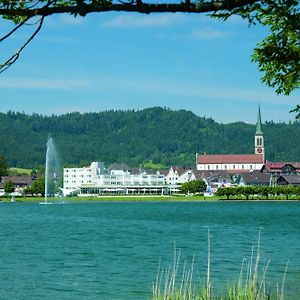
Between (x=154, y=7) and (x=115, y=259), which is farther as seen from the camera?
(x=115, y=259)

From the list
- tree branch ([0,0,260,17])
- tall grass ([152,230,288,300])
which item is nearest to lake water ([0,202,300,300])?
tall grass ([152,230,288,300])

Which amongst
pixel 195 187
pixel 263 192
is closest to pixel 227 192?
pixel 263 192

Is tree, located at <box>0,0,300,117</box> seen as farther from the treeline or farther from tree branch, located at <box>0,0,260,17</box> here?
the treeline

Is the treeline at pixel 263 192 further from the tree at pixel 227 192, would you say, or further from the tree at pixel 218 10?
the tree at pixel 218 10

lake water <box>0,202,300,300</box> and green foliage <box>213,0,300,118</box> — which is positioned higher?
green foliage <box>213,0,300,118</box>

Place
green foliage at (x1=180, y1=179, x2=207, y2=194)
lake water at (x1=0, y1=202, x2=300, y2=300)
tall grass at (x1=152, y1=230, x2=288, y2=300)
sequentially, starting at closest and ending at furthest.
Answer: tall grass at (x1=152, y1=230, x2=288, y2=300)
lake water at (x1=0, y1=202, x2=300, y2=300)
green foliage at (x1=180, y1=179, x2=207, y2=194)

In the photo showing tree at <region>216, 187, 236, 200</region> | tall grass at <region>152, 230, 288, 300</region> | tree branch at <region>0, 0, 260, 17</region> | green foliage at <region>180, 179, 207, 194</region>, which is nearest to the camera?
tree branch at <region>0, 0, 260, 17</region>

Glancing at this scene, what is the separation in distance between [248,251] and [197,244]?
5916mm

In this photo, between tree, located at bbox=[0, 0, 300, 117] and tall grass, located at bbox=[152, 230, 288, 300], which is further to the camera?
tall grass, located at bbox=[152, 230, 288, 300]

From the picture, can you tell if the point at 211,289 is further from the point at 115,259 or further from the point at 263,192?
the point at 263,192

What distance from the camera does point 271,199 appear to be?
536ft

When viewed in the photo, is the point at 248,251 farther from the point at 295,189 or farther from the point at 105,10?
the point at 295,189

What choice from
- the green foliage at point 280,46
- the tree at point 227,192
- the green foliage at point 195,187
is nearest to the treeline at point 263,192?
the tree at point 227,192

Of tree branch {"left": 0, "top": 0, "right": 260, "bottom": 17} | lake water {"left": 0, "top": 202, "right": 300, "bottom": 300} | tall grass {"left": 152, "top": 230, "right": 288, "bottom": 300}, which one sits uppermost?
tree branch {"left": 0, "top": 0, "right": 260, "bottom": 17}
